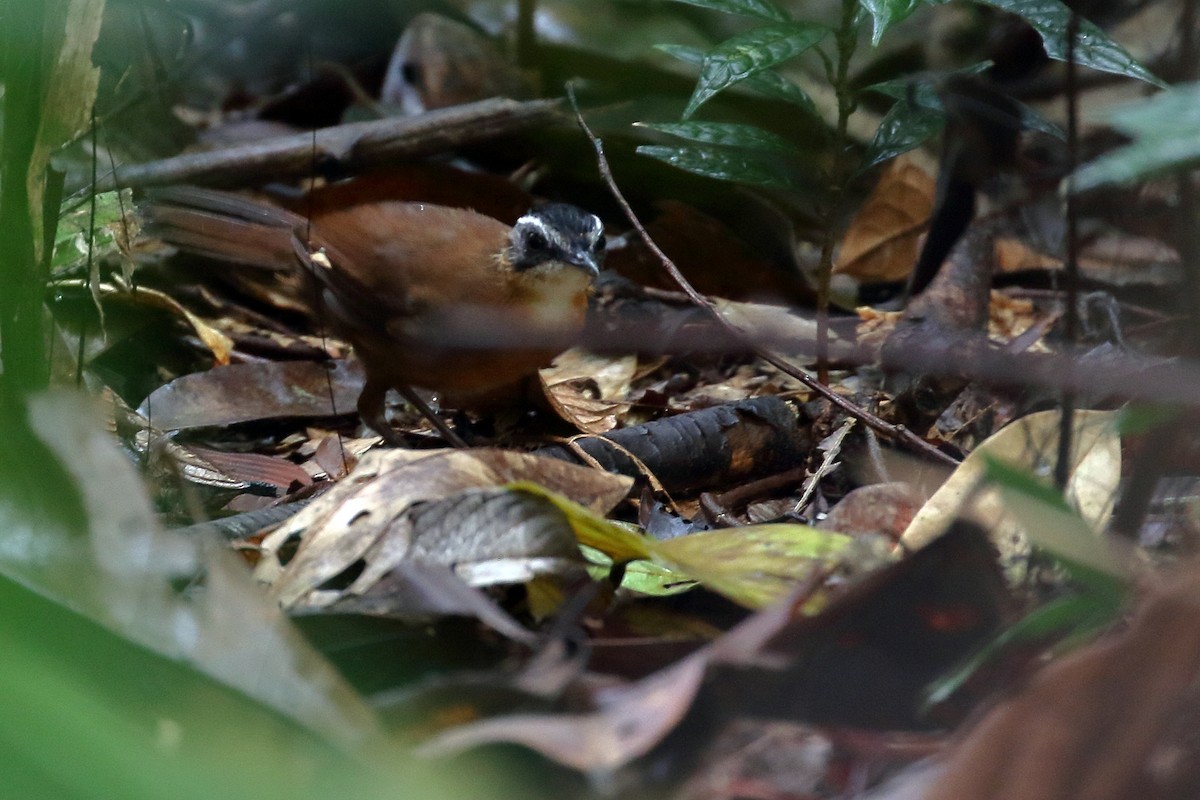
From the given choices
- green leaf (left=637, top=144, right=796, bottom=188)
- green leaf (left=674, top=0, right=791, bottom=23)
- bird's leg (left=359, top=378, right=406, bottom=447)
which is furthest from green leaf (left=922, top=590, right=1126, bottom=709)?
bird's leg (left=359, top=378, right=406, bottom=447)

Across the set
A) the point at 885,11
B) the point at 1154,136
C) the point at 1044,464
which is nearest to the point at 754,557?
the point at 1044,464

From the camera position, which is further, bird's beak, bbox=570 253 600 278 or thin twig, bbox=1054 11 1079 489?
bird's beak, bbox=570 253 600 278

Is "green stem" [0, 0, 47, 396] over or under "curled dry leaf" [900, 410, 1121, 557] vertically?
over

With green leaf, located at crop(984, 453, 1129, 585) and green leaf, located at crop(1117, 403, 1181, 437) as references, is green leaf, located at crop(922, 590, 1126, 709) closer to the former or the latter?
green leaf, located at crop(984, 453, 1129, 585)

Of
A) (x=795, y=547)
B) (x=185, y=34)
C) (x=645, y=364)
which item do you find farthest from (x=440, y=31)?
(x=795, y=547)

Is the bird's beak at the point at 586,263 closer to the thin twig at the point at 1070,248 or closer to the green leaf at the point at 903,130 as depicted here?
the green leaf at the point at 903,130

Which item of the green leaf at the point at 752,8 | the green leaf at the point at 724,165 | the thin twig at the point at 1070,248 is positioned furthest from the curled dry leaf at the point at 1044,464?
the green leaf at the point at 752,8

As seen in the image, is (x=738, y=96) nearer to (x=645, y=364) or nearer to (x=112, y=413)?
(x=645, y=364)
